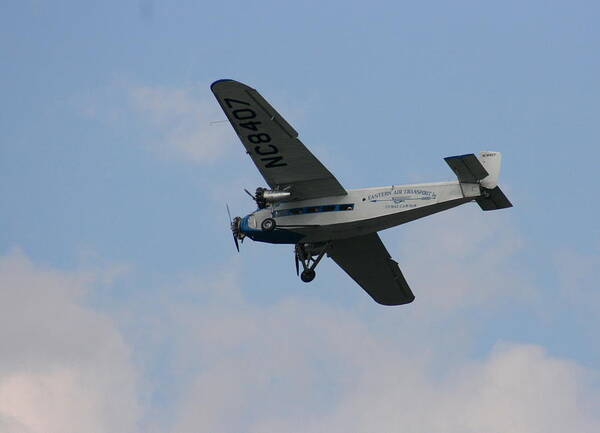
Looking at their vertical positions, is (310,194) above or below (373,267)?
above

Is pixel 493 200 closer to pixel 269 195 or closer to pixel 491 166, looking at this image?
pixel 491 166

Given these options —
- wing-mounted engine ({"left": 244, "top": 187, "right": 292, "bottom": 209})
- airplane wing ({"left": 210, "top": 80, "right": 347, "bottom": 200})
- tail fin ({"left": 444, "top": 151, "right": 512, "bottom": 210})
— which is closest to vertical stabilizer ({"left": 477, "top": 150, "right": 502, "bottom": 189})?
tail fin ({"left": 444, "top": 151, "right": 512, "bottom": 210})

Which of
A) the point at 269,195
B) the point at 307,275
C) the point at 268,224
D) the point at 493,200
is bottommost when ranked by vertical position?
the point at 493,200

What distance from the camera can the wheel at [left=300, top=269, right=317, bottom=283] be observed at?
58.9 m

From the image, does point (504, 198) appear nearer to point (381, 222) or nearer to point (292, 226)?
point (381, 222)

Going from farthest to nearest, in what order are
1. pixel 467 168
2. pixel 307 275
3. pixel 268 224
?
1. pixel 307 275
2. pixel 268 224
3. pixel 467 168

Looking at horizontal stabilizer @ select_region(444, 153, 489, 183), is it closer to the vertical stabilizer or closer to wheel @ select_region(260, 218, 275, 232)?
the vertical stabilizer

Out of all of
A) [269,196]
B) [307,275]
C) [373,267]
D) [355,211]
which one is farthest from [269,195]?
[373,267]

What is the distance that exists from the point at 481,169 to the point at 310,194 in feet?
23.7

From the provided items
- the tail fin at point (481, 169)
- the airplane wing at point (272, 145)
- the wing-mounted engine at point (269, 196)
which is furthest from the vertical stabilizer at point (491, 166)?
the wing-mounted engine at point (269, 196)

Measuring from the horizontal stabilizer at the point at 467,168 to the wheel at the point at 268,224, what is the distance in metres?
8.10

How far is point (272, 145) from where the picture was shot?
5419cm

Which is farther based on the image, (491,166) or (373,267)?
(373,267)

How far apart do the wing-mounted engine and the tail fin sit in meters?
6.96
